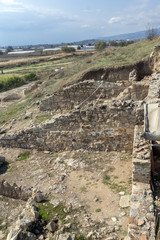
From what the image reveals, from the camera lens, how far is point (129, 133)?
298 inches

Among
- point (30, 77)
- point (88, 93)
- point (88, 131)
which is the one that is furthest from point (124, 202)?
point (30, 77)

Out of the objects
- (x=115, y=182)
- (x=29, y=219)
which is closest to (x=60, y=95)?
(x=115, y=182)

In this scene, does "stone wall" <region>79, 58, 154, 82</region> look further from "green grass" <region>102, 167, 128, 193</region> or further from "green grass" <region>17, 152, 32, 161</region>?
"green grass" <region>102, 167, 128, 193</region>

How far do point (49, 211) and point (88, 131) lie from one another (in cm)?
365

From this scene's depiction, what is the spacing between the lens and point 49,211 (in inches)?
201

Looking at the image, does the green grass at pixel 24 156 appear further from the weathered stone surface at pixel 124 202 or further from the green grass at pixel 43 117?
the weathered stone surface at pixel 124 202

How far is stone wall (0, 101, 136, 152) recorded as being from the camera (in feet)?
24.7

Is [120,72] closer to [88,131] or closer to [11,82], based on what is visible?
[88,131]

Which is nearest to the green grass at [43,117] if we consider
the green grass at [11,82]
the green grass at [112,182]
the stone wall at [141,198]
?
the green grass at [112,182]

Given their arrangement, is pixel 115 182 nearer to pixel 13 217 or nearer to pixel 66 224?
pixel 66 224

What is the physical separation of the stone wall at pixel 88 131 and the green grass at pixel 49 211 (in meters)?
3.25

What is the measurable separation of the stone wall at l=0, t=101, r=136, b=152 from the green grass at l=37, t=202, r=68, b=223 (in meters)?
3.25

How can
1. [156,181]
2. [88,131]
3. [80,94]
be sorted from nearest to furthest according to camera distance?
[156,181], [88,131], [80,94]

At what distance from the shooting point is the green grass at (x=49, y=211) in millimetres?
4935
